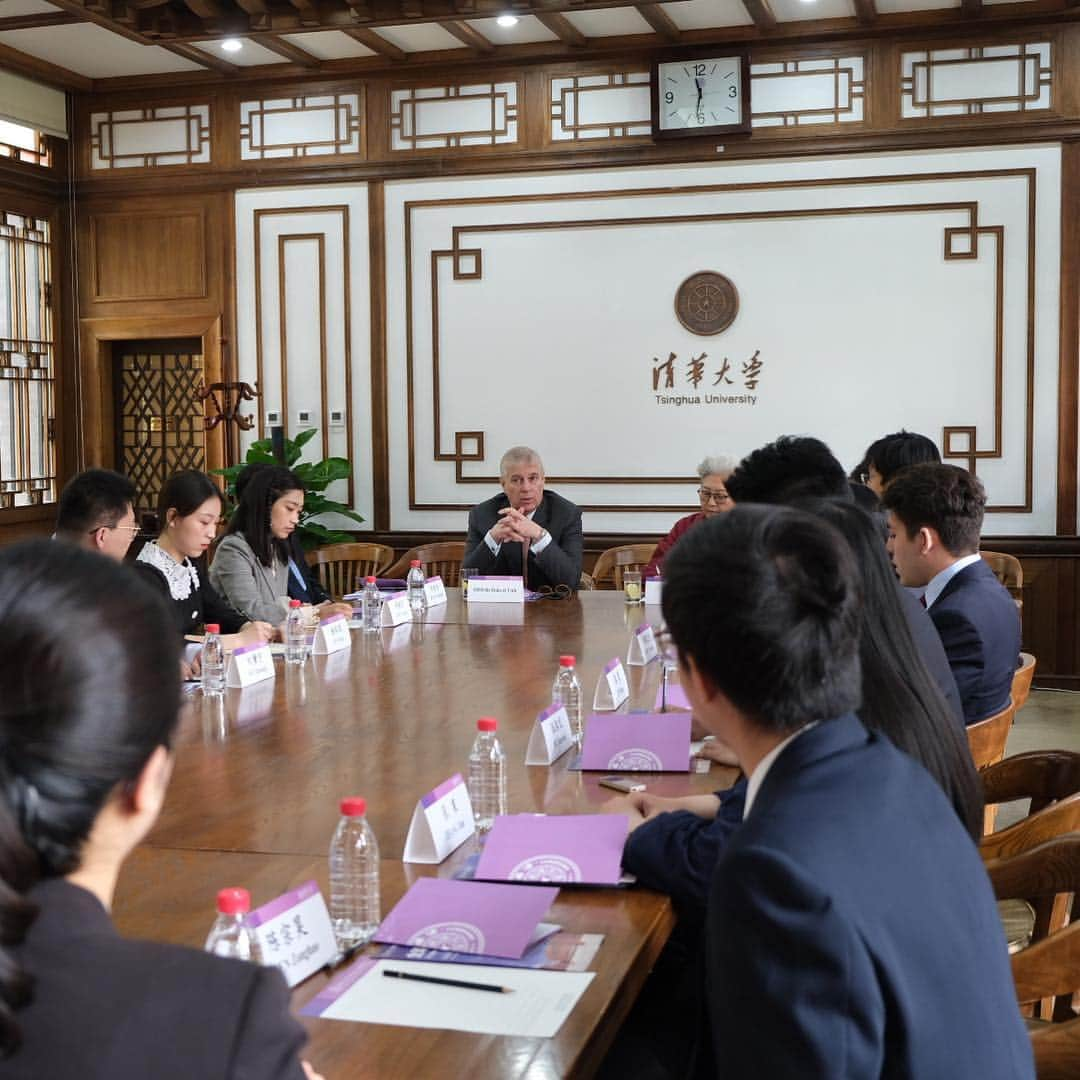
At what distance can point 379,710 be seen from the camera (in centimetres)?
318

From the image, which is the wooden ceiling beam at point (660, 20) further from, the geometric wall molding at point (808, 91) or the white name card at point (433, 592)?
the white name card at point (433, 592)

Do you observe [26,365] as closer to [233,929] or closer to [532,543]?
[532,543]

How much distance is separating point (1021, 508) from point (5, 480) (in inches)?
218

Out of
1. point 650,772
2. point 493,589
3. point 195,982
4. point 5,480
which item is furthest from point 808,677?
point 5,480

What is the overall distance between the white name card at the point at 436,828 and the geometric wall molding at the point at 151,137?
21.3ft

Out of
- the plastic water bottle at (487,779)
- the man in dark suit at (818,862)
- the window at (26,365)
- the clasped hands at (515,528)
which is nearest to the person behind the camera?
the man in dark suit at (818,862)

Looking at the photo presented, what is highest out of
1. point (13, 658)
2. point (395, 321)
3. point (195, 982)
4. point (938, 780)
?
point (395, 321)

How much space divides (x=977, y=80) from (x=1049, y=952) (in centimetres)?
604

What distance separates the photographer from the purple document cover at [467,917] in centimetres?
164

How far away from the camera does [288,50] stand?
7133 millimetres

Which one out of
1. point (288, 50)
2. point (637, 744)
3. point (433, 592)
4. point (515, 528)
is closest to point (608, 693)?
point (637, 744)

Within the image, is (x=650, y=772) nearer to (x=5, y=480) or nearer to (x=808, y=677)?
(x=808, y=677)

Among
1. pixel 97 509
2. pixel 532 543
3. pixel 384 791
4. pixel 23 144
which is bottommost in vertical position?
pixel 384 791

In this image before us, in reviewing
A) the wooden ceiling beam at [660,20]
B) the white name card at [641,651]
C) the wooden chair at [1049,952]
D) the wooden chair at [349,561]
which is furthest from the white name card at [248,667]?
the wooden ceiling beam at [660,20]
